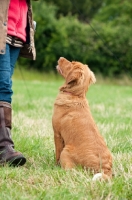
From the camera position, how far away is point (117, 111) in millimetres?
10570

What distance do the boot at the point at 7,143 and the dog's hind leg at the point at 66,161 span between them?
375mm

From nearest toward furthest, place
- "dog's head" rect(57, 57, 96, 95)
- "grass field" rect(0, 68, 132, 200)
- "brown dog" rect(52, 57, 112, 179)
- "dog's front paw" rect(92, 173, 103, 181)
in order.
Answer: "grass field" rect(0, 68, 132, 200), "dog's front paw" rect(92, 173, 103, 181), "brown dog" rect(52, 57, 112, 179), "dog's head" rect(57, 57, 96, 95)

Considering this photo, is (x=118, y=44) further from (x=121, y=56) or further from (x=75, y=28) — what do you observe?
(x=75, y=28)

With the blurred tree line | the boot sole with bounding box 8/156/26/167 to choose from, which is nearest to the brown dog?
the boot sole with bounding box 8/156/26/167

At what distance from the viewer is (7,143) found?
4.64 metres

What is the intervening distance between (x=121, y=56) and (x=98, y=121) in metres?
20.4

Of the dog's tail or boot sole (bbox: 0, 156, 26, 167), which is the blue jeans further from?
the dog's tail

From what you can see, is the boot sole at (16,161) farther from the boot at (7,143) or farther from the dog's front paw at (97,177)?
the dog's front paw at (97,177)

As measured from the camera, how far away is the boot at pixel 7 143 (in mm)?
4461

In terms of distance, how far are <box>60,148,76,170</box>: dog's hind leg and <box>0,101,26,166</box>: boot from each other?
0.37 meters

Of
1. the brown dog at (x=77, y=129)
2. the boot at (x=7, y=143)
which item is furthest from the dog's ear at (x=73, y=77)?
the boot at (x=7, y=143)

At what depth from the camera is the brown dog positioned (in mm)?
4168

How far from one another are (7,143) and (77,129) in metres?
0.72

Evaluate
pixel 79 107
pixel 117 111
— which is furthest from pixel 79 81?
pixel 117 111
